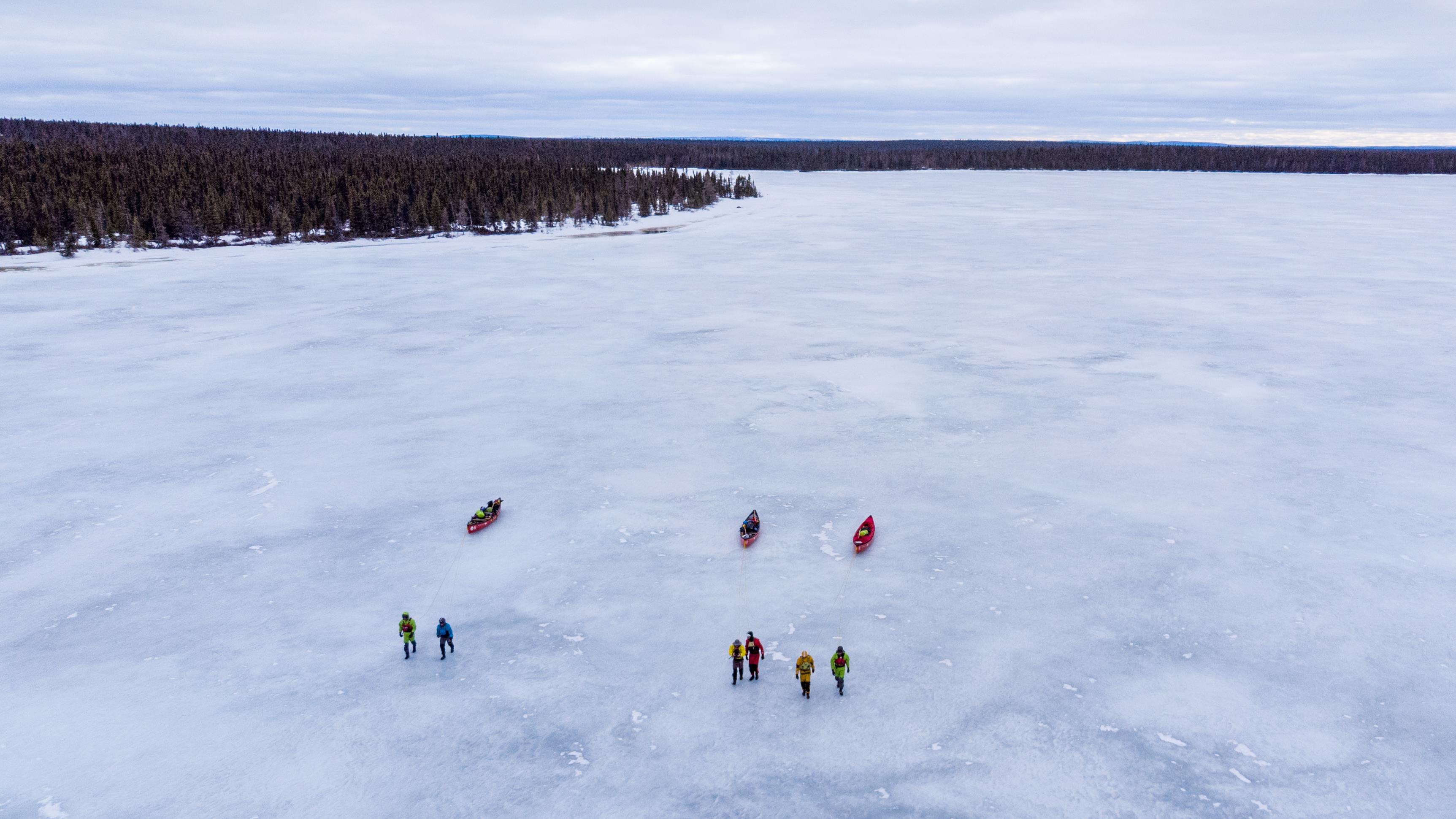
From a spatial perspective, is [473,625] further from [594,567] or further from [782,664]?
[782,664]

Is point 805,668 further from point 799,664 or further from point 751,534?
point 751,534

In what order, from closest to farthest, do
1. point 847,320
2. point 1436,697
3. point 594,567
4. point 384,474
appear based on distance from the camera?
point 1436,697 → point 594,567 → point 384,474 → point 847,320

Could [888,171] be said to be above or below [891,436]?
above

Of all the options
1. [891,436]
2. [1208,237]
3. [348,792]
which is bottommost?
[348,792]

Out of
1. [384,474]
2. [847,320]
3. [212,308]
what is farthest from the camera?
[212,308]

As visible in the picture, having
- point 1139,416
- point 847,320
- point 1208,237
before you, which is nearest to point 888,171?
point 1208,237

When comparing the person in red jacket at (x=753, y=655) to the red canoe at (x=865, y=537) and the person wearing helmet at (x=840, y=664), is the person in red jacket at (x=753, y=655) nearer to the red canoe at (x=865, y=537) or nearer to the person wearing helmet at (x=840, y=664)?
the person wearing helmet at (x=840, y=664)
